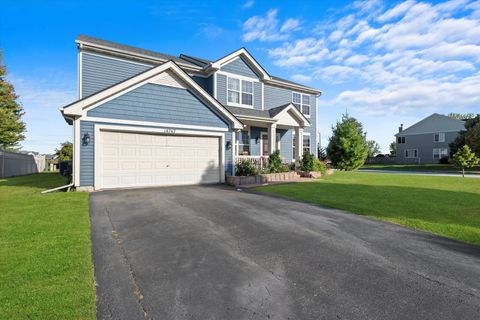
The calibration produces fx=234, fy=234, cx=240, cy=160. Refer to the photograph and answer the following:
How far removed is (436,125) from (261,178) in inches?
1746

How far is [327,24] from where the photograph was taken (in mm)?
11258

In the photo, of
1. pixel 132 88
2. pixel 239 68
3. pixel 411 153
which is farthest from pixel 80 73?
pixel 411 153

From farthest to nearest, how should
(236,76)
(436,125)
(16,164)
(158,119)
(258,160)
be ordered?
(436,125) → (16,164) → (236,76) → (258,160) → (158,119)

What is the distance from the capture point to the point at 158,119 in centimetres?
1093

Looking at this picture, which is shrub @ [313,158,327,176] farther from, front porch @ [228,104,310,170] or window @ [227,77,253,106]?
window @ [227,77,253,106]

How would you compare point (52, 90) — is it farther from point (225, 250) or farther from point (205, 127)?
point (225, 250)

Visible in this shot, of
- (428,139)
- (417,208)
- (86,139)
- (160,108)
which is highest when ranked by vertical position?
(428,139)

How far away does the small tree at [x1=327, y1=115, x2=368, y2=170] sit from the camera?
1820 cm

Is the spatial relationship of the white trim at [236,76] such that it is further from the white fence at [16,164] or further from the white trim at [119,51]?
the white fence at [16,164]

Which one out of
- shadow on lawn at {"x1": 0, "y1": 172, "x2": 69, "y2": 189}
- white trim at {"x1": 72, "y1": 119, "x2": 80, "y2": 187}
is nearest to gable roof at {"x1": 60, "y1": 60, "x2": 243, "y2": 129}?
white trim at {"x1": 72, "y1": 119, "x2": 80, "y2": 187}

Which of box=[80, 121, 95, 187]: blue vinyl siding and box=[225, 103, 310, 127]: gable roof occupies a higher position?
box=[225, 103, 310, 127]: gable roof

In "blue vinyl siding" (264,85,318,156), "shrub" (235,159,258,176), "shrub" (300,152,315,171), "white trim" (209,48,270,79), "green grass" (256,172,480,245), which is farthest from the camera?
"blue vinyl siding" (264,85,318,156)

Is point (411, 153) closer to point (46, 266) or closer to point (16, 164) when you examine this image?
point (46, 266)

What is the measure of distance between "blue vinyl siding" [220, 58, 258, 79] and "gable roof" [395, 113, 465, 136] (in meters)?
40.9
